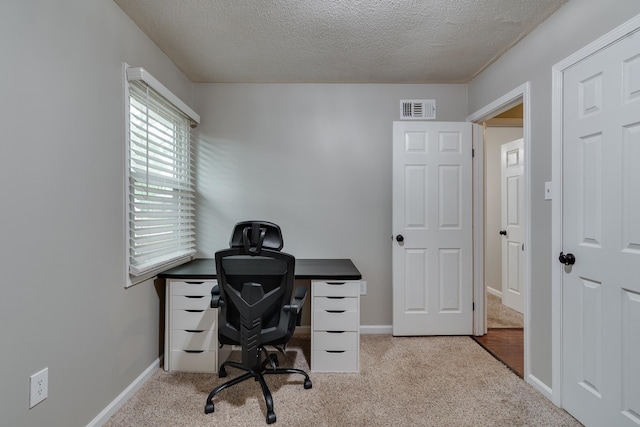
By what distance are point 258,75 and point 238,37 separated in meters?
0.63

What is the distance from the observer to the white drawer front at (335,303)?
2.30 m

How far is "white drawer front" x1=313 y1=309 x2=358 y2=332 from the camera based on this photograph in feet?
7.56

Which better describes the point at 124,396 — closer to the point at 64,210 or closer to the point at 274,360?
the point at 274,360

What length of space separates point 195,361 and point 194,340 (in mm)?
164

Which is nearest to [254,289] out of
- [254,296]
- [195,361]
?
[254,296]

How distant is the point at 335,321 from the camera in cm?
231

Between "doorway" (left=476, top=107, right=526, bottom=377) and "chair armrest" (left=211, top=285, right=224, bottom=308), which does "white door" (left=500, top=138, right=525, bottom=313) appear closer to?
"doorway" (left=476, top=107, right=526, bottom=377)

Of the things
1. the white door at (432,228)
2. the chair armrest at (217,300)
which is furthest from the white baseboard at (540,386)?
the chair armrest at (217,300)

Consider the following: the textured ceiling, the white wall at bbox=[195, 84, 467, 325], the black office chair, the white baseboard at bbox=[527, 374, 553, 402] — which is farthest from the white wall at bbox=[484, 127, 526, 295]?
the black office chair

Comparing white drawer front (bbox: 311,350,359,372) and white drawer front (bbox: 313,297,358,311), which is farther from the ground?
white drawer front (bbox: 313,297,358,311)

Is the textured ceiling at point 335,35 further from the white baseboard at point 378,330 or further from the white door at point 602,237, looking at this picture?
the white baseboard at point 378,330

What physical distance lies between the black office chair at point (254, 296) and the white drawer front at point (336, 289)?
412 millimetres

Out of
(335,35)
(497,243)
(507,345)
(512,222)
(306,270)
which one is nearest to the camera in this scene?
(335,35)

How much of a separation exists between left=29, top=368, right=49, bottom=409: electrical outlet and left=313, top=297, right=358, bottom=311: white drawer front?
5.03ft
